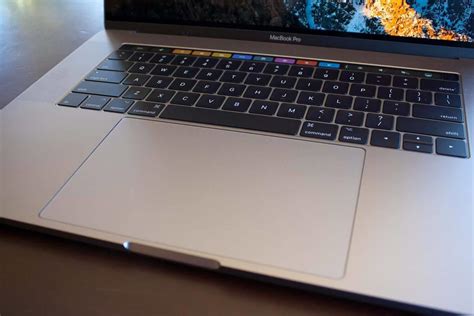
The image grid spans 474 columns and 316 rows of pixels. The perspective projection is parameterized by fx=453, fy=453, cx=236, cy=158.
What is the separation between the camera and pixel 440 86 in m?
0.53

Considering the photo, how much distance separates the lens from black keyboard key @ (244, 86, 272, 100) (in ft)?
1.72

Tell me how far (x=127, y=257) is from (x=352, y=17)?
1.33 ft

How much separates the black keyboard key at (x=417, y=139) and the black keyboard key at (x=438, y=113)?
4cm

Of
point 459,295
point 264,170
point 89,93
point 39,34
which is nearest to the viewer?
point 459,295

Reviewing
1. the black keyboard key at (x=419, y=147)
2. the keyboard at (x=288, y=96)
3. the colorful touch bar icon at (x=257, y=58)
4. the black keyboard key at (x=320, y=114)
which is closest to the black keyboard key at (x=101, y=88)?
the keyboard at (x=288, y=96)

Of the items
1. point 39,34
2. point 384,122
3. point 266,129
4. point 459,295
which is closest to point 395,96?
point 384,122

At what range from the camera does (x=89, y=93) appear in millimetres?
541

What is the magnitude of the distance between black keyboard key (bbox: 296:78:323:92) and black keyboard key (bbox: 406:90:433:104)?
0.10 m

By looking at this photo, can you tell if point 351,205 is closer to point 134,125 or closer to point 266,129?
point 266,129

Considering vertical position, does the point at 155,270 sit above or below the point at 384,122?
below

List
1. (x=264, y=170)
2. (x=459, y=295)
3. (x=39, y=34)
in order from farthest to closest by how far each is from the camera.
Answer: (x=39, y=34) → (x=264, y=170) → (x=459, y=295)

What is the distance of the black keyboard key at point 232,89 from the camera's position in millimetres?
529

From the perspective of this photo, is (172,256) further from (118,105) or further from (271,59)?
(271,59)

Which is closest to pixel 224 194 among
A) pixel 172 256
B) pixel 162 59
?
pixel 172 256
